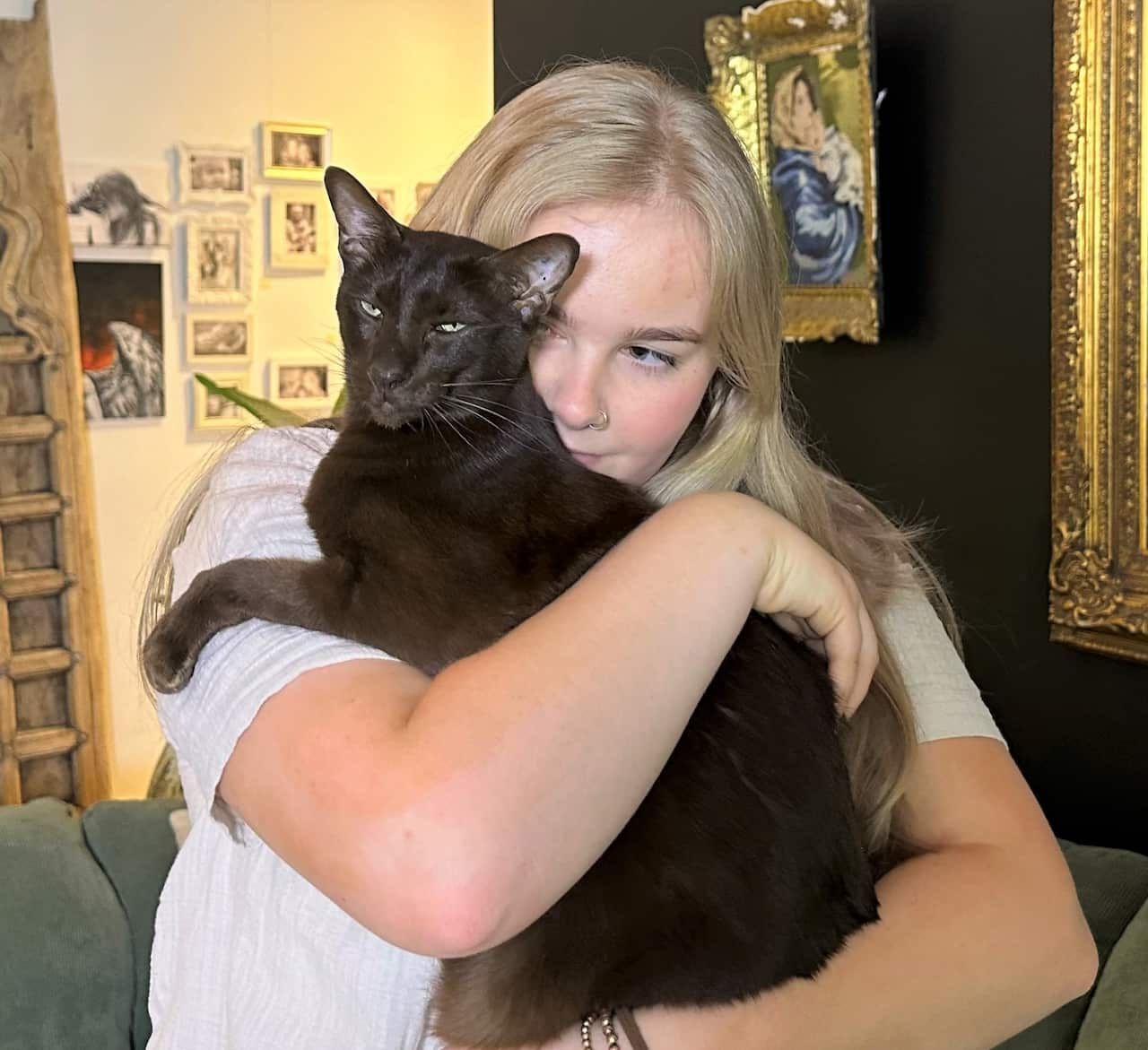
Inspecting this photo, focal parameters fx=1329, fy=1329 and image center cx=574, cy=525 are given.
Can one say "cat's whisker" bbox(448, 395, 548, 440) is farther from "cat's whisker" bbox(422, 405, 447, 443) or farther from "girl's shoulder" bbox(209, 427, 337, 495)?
"girl's shoulder" bbox(209, 427, 337, 495)

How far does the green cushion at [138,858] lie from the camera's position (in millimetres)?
2213

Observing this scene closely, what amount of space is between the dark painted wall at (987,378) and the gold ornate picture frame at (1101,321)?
75mm

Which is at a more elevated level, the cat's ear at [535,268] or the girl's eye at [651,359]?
the cat's ear at [535,268]

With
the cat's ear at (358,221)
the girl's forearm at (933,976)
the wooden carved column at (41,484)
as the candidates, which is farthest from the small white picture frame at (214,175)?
the girl's forearm at (933,976)

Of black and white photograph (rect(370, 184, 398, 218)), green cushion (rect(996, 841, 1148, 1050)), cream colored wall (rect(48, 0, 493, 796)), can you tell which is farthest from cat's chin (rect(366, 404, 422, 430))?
black and white photograph (rect(370, 184, 398, 218))

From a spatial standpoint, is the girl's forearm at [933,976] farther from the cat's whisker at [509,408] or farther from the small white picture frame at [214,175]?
the small white picture frame at [214,175]

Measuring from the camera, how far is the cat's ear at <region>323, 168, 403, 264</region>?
115 cm

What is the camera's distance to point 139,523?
3.99m

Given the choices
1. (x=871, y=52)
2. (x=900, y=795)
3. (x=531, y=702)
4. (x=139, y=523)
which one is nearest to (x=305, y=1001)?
(x=531, y=702)

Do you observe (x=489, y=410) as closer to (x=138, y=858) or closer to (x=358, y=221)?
(x=358, y=221)

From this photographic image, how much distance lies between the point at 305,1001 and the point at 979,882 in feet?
1.87

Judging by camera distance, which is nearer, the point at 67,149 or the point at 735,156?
the point at 735,156

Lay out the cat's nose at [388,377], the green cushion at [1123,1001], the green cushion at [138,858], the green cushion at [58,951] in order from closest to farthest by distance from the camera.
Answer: the cat's nose at [388,377]
the green cushion at [1123,1001]
the green cushion at [58,951]
the green cushion at [138,858]

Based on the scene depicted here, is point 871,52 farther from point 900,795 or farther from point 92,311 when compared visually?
point 92,311
